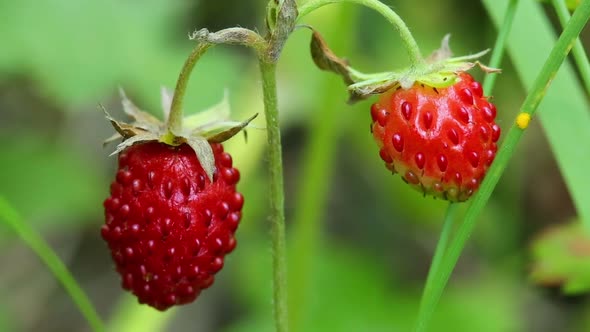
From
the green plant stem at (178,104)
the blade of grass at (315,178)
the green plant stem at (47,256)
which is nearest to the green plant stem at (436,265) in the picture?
the green plant stem at (178,104)

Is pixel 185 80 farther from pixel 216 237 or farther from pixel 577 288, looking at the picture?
pixel 577 288

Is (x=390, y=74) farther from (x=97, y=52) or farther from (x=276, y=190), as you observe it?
(x=97, y=52)

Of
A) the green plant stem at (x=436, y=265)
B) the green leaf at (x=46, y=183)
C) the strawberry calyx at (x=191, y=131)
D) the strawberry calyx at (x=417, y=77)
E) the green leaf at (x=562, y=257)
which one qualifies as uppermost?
the strawberry calyx at (x=417, y=77)

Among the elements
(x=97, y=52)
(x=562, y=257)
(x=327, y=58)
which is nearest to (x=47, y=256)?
(x=327, y=58)

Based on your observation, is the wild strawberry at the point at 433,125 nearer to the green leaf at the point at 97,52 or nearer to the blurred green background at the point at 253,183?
the blurred green background at the point at 253,183

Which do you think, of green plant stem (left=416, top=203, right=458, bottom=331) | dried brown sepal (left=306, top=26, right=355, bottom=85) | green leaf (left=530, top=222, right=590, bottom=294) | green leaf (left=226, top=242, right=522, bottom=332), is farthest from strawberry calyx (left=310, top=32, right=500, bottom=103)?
green leaf (left=226, top=242, right=522, bottom=332)

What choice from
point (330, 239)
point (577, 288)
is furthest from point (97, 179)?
point (577, 288)
